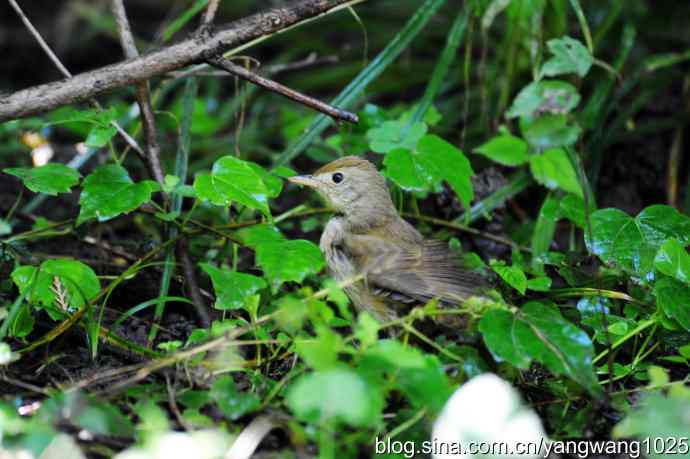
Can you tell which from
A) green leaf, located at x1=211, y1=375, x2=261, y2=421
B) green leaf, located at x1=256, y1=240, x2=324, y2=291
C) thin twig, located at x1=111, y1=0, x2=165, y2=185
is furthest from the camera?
thin twig, located at x1=111, y1=0, x2=165, y2=185

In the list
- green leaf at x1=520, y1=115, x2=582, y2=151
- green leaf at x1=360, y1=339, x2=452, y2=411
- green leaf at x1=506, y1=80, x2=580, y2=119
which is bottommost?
green leaf at x1=360, y1=339, x2=452, y2=411

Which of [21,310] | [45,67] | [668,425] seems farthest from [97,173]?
[45,67]

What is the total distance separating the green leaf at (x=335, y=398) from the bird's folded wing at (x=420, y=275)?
875mm

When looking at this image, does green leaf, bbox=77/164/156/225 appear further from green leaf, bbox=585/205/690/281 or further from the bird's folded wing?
green leaf, bbox=585/205/690/281

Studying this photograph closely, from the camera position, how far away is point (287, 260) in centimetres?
260

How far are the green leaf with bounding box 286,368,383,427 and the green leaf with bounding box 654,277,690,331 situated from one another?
4.09 ft

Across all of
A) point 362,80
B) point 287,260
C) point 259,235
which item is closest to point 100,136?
point 259,235

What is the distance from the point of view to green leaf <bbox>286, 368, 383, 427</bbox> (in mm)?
1886

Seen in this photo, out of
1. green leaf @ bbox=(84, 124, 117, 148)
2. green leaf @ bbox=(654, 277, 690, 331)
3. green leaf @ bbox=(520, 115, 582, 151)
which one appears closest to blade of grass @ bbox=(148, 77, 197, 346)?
green leaf @ bbox=(84, 124, 117, 148)

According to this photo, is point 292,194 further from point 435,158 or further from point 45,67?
point 45,67

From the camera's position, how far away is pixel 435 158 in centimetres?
333

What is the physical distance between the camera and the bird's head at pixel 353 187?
351cm

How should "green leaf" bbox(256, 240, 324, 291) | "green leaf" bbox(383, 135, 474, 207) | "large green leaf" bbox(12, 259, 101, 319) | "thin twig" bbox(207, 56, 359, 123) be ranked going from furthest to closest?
1. "green leaf" bbox(383, 135, 474, 207)
2. "thin twig" bbox(207, 56, 359, 123)
3. "large green leaf" bbox(12, 259, 101, 319)
4. "green leaf" bbox(256, 240, 324, 291)

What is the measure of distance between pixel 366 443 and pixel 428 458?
230 mm
